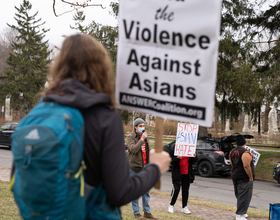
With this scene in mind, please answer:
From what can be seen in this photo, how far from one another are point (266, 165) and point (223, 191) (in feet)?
25.2

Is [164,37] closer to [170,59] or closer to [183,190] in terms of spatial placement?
[170,59]

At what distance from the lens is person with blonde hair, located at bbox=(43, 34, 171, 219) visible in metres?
1.70

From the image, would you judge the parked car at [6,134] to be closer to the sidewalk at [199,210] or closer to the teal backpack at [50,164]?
the sidewalk at [199,210]

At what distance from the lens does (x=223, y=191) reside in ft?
40.8

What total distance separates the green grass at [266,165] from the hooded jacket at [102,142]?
16.6 metres

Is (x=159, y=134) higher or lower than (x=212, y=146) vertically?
higher

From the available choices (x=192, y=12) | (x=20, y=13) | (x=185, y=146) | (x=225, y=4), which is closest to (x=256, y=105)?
(x=225, y=4)

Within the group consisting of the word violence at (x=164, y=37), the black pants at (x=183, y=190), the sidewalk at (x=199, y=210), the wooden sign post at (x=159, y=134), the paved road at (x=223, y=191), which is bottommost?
the paved road at (x=223, y=191)

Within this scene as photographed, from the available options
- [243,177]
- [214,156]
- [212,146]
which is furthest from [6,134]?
[243,177]

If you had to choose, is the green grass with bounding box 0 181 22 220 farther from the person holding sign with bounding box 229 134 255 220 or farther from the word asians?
the person holding sign with bounding box 229 134 255 220

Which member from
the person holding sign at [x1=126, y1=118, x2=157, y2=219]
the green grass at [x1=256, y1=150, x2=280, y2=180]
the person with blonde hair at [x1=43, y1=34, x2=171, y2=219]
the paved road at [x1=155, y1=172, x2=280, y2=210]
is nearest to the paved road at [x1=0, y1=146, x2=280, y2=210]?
the paved road at [x1=155, y1=172, x2=280, y2=210]

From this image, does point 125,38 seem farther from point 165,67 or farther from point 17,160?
point 17,160

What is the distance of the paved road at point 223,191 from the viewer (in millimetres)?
10859

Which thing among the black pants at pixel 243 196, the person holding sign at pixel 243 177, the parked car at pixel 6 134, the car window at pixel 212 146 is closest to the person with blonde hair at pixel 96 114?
the person holding sign at pixel 243 177
